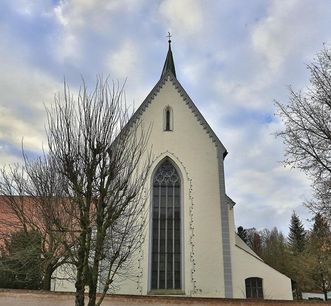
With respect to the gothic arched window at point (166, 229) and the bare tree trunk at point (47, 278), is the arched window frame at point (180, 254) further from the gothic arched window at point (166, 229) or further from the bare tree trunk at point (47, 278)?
the bare tree trunk at point (47, 278)

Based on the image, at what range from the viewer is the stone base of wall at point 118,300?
518 inches

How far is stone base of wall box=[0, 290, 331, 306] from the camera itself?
13.2 m

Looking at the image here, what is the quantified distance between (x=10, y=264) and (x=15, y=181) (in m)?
3.48

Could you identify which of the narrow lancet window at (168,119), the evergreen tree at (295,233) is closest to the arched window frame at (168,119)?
the narrow lancet window at (168,119)

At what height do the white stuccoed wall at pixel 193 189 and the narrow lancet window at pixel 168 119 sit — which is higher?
the narrow lancet window at pixel 168 119

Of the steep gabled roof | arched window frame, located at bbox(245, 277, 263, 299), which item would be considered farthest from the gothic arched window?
arched window frame, located at bbox(245, 277, 263, 299)

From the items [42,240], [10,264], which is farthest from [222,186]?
[10,264]

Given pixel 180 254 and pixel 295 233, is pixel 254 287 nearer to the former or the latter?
pixel 180 254

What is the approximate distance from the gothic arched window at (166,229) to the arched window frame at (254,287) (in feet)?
10.4

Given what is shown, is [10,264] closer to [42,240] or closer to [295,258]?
[42,240]

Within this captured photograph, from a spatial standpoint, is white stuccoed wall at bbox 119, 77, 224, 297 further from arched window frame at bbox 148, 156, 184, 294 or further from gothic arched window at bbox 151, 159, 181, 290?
gothic arched window at bbox 151, 159, 181, 290

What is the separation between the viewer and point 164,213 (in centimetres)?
1877

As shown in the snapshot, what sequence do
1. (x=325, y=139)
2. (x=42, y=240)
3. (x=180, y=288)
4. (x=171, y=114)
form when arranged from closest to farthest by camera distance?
(x=325, y=139)
(x=42, y=240)
(x=180, y=288)
(x=171, y=114)

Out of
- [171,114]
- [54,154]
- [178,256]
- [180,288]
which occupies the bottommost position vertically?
[180,288]
